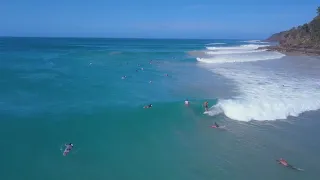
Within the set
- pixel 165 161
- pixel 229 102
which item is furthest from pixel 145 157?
pixel 229 102

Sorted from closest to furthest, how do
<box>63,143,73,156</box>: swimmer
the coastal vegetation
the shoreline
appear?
<box>63,143,73,156</box>: swimmer → the shoreline → the coastal vegetation

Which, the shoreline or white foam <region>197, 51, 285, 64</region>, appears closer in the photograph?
white foam <region>197, 51, 285, 64</region>

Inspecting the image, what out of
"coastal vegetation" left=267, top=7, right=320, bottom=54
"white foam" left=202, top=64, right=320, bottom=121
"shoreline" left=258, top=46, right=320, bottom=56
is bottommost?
"white foam" left=202, top=64, right=320, bottom=121

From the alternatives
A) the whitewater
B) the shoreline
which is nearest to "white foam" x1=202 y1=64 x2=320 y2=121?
the whitewater

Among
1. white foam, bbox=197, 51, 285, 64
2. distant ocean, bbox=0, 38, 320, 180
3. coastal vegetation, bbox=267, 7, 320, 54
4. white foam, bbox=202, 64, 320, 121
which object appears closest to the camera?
distant ocean, bbox=0, 38, 320, 180

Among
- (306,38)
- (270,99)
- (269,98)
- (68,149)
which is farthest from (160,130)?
(306,38)

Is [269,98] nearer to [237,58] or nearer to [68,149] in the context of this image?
[68,149]

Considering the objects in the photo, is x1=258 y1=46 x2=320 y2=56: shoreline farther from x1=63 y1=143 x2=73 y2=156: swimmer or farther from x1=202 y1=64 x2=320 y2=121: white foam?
x1=63 y1=143 x2=73 y2=156: swimmer

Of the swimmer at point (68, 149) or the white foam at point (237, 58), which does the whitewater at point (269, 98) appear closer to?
the swimmer at point (68, 149)

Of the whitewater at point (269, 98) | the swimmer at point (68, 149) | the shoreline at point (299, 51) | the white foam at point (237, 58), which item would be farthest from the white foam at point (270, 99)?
the shoreline at point (299, 51)
